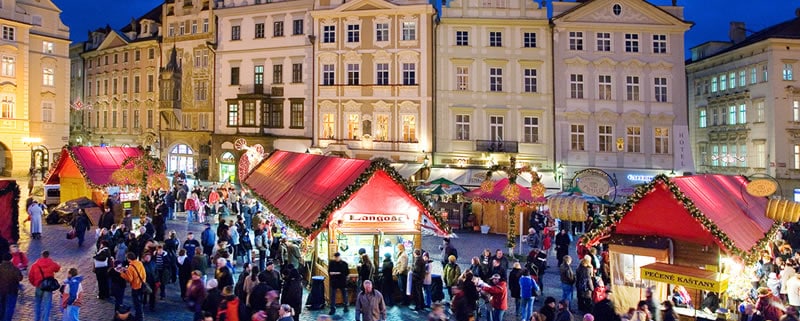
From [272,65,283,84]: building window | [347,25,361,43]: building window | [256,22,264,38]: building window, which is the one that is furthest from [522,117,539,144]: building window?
[256,22,264,38]: building window

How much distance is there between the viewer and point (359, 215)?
13.2 m

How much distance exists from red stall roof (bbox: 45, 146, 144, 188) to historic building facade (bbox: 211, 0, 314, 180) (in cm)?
1138

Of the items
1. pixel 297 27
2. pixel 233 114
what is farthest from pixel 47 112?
pixel 297 27

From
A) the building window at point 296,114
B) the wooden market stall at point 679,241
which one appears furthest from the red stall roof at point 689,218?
the building window at point 296,114

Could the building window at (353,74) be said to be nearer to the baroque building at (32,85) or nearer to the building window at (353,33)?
the building window at (353,33)

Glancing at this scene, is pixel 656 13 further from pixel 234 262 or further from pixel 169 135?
pixel 169 135

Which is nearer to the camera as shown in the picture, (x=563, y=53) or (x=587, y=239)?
(x=587, y=239)

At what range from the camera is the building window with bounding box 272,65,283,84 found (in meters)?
37.7

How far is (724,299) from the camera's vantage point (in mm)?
10906

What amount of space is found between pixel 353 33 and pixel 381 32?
178 cm

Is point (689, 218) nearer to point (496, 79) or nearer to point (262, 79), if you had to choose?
point (496, 79)

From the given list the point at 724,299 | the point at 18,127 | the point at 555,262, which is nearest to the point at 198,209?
the point at 555,262

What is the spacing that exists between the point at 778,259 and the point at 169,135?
38979 mm

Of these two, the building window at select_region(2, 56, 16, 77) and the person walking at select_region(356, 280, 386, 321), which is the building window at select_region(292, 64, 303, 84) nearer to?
the building window at select_region(2, 56, 16, 77)
